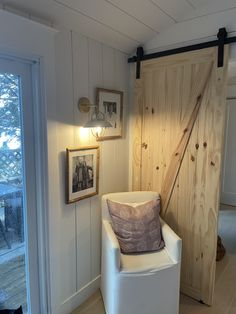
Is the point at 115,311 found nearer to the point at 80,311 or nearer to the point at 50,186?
the point at 80,311

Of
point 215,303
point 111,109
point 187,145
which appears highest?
point 111,109

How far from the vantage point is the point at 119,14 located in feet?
6.06

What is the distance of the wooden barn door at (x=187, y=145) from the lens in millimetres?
2041

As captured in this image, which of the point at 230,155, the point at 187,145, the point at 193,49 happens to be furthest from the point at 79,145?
the point at 230,155

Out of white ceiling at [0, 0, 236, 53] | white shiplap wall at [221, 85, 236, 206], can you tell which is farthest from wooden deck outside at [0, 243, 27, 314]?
white shiplap wall at [221, 85, 236, 206]

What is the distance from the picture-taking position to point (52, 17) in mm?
1667

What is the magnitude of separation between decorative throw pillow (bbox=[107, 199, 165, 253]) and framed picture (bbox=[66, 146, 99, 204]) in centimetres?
23

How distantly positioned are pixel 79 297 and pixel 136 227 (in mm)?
817

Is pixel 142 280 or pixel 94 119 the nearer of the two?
pixel 142 280

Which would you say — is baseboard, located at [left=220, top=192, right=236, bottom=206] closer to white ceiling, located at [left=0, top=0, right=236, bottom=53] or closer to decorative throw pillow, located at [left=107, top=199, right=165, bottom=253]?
decorative throw pillow, located at [left=107, top=199, right=165, bottom=253]

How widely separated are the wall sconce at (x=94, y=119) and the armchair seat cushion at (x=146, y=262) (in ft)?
3.34

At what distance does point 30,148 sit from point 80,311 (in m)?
1.42

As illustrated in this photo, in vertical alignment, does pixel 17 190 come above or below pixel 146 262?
above

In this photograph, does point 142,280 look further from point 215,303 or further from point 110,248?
point 215,303
